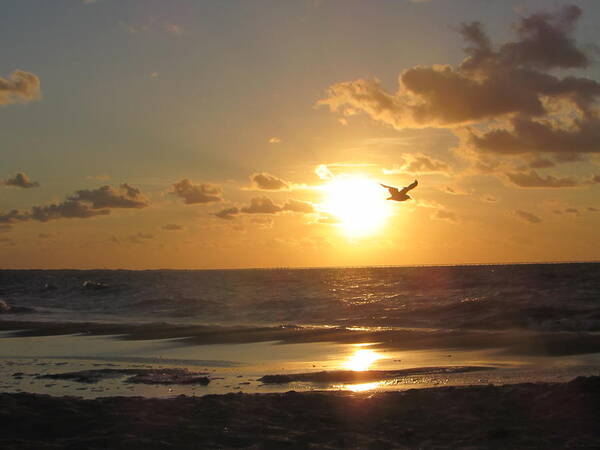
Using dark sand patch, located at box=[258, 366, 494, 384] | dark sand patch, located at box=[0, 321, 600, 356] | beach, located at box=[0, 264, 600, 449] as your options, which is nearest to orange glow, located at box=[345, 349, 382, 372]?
beach, located at box=[0, 264, 600, 449]

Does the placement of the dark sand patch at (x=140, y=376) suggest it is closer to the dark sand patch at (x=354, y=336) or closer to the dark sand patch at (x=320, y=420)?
the dark sand patch at (x=320, y=420)

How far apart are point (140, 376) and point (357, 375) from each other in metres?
5.31

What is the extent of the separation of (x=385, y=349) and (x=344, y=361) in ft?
11.3

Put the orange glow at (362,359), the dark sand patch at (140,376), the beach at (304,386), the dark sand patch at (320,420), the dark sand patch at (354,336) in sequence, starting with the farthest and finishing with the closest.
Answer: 1. the dark sand patch at (354,336)
2. the orange glow at (362,359)
3. the dark sand patch at (140,376)
4. the beach at (304,386)
5. the dark sand patch at (320,420)

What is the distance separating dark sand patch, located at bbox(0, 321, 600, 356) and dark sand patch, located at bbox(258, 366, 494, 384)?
4881mm

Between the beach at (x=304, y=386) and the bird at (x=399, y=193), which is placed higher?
the bird at (x=399, y=193)

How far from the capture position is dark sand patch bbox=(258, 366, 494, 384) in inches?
604

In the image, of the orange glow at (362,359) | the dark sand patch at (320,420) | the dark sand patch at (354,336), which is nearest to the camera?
the dark sand patch at (320,420)

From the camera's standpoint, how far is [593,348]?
2094 centimetres

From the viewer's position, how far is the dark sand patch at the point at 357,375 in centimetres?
1534

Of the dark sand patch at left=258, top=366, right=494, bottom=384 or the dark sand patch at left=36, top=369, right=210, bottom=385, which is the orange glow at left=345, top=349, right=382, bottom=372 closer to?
the dark sand patch at left=258, top=366, right=494, bottom=384

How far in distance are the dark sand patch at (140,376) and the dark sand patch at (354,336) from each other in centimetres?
861

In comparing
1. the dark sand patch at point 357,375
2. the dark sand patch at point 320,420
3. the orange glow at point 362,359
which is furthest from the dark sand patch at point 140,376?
the orange glow at point 362,359

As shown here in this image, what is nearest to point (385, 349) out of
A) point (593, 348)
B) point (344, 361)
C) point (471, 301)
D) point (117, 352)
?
point (344, 361)
